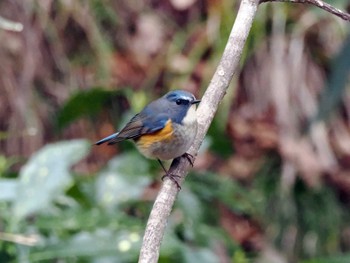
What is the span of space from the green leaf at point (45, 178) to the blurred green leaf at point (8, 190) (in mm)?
13

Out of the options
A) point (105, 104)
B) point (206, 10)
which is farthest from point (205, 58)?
point (105, 104)

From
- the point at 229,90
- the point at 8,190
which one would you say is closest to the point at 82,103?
the point at 229,90

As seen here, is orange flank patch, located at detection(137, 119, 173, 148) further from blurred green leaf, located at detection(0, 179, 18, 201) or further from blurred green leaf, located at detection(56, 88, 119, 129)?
blurred green leaf, located at detection(56, 88, 119, 129)

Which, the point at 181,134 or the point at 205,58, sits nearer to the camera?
the point at 181,134

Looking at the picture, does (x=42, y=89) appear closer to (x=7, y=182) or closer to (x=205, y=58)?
(x=205, y=58)

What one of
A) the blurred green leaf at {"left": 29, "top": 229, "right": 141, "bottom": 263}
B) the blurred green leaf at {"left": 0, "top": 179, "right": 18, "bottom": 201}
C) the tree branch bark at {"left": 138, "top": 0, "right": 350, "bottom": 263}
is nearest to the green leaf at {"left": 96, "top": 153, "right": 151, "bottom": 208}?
the blurred green leaf at {"left": 29, "top": 229, "right": 141, "bottom": 263}

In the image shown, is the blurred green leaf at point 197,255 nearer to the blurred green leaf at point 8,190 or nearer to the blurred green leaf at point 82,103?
the blurred green leaf at point 8,190

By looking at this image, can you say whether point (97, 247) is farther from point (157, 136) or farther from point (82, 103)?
point (82, 103)

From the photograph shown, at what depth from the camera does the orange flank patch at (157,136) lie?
276 cm

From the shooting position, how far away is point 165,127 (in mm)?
2811

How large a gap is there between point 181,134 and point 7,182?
76 cm

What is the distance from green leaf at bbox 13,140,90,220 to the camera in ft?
9.80

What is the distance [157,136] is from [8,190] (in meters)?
0.55

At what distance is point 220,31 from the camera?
16.2 ft
